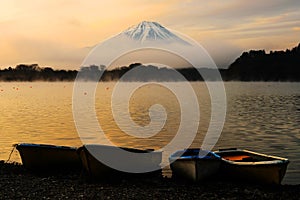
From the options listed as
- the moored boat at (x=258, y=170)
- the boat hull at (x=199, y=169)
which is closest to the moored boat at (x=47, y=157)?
the boat hull at (x=199, y=169)

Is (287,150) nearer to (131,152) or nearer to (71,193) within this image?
(131,152)

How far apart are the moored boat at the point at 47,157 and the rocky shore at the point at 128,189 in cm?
90

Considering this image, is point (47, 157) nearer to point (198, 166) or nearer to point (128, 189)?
point (128, 189)

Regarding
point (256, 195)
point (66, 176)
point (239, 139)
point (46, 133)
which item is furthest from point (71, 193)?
point (46, 133)

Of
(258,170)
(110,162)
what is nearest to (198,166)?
(258,170)

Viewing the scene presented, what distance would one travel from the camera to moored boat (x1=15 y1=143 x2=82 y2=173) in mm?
21875

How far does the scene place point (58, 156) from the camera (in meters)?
22.2

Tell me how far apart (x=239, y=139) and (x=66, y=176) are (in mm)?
23519

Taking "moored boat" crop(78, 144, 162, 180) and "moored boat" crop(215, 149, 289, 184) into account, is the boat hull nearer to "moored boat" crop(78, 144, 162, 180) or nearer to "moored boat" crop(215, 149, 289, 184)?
"moored boat" crop(215, 149, 289, 184)

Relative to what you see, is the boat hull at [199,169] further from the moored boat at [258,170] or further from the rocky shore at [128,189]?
the moored boat at [258,170]

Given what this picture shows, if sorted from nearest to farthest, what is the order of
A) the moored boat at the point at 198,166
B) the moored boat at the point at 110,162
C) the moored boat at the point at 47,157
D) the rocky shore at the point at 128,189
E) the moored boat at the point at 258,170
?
the rocky shore at the point at 128,189 → the moored boat at the point at 258,170 → the moored boat at the point at 198,166 → the moored boat at the point at 110,162 → the moored boat at the point at 47,157

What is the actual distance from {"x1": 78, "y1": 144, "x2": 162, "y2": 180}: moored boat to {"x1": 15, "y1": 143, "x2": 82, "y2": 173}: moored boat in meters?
2.05

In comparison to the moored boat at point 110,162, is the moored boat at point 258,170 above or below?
below

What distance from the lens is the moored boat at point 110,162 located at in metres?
19.7
